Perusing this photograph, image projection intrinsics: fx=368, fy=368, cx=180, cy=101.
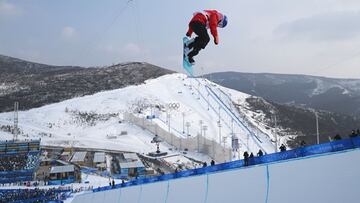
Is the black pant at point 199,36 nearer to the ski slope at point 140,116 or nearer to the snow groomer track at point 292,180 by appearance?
the snow groomer track at point 292,180

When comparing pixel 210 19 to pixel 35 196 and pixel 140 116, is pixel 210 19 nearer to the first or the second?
pixel 35 196

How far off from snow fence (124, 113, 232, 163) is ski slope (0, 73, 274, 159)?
164 centimetres

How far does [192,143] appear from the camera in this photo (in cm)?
7462

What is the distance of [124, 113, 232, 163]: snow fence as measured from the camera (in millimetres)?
66450

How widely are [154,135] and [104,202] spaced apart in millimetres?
59876

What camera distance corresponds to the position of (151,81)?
142750mm

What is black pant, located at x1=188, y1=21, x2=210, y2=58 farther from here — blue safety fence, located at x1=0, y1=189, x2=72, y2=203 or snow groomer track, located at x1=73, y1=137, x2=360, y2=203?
blue safety fence, located at x1=0, y1=189, x2=72, y2=203

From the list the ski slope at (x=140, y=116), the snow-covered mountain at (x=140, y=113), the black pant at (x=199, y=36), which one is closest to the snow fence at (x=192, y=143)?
the snow-covered mountain at (x=140, y=113)

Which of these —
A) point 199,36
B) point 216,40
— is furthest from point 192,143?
point 216,40

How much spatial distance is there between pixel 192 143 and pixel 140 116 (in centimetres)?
2502

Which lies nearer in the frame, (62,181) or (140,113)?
(62,181)

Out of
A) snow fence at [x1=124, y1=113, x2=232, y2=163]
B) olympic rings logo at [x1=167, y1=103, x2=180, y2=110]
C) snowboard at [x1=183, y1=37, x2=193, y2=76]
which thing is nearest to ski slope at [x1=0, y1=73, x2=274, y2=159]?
olympic rings logo at [x1=167, y1=103, x2=180, y2=110]

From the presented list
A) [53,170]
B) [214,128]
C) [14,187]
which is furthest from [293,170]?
[214,128]

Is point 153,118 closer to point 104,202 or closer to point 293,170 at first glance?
point 104,202
